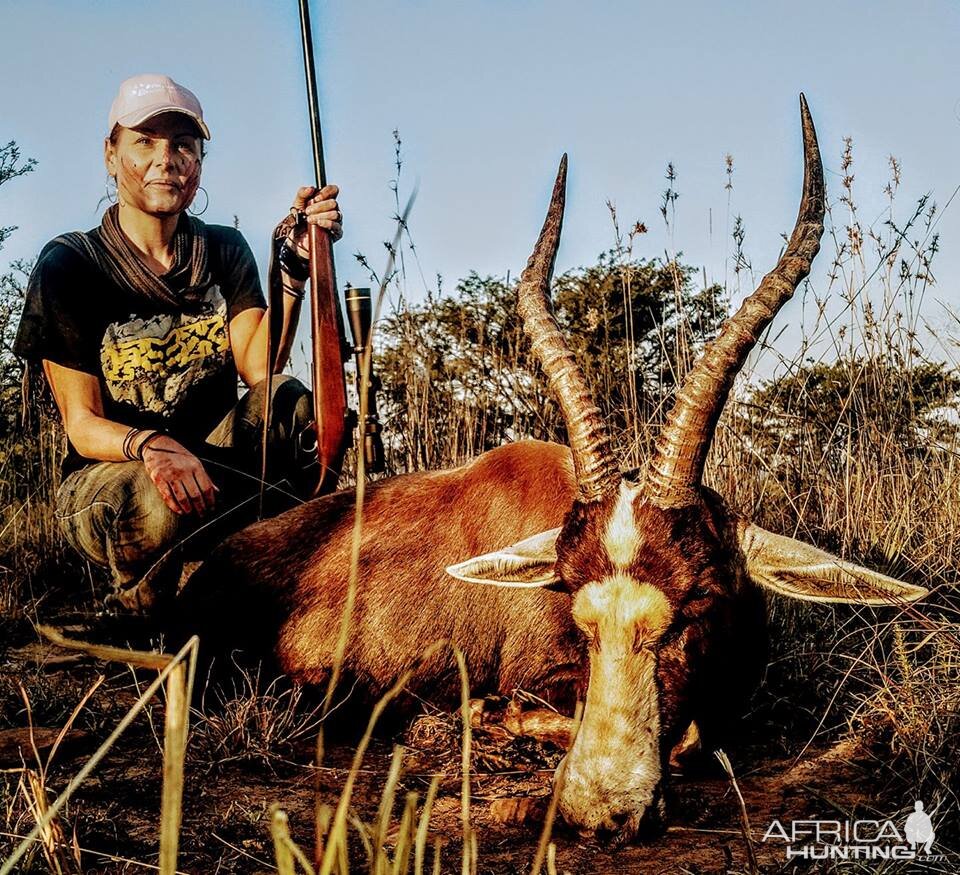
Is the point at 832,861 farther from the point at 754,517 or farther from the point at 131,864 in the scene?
the point at 754,517

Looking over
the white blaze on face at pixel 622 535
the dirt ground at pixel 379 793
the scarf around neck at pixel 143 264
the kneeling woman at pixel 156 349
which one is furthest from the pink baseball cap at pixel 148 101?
the white blaze on face at pixel 622 535

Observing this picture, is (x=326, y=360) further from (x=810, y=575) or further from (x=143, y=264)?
(x=810, y=575)

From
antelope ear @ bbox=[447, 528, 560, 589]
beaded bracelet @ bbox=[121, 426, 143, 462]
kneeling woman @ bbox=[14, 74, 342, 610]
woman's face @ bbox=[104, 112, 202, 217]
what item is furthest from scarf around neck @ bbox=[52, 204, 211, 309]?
antelope ear @ bbox=[447, 528, 560, 589]

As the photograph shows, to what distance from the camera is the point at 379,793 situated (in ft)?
9.66

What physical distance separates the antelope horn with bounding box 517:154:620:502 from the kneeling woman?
1419 millimetres

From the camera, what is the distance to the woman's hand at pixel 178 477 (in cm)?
421

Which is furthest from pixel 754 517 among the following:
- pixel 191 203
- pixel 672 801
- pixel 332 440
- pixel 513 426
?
pixel 191 203

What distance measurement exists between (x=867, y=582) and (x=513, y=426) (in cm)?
368

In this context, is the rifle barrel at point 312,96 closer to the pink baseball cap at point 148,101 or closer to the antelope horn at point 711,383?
the pink baseball cap at point 148,101

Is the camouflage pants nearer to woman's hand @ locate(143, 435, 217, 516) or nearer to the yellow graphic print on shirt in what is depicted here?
woman's hand @ locate(143, 435, 217, 516)

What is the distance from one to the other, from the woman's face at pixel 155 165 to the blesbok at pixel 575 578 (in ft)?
5.95

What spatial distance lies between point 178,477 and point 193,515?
32cm

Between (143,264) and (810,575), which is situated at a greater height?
(143,264)

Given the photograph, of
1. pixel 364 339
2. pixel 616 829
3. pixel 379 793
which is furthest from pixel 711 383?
pixel 364 339
